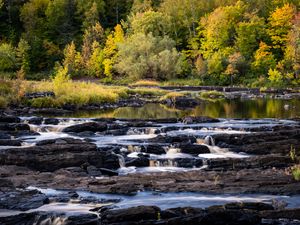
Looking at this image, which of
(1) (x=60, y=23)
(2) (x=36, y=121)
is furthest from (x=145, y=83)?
(2) (x=36, y=121)

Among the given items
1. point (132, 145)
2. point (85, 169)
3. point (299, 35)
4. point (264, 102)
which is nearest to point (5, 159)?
point (85, 169)

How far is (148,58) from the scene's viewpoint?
80.4 meters

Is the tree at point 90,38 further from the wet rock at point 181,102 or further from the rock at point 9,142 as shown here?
the rock at point 9,142

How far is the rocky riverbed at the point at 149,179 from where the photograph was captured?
1408 cm

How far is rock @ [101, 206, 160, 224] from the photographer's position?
13703 millimetres

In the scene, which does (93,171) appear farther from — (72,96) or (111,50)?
(111,50)

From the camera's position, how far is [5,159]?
20453 mm

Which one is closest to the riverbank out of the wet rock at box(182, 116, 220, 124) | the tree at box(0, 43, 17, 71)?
the wet rock at box(182, 116, 220, 124)

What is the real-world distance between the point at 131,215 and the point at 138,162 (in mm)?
8078

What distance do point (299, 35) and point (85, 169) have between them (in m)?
62.2

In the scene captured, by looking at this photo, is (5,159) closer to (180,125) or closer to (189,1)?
(180,125)

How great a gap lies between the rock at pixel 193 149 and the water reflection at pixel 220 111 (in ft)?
47.7

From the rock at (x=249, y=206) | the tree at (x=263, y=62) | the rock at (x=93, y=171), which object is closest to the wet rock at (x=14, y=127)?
the rock at (x=93, y=171)

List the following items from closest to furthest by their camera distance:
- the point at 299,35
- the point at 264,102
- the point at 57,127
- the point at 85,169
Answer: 1. the point at 85,169
2. the point at 57,127
3. the point at 264,102
4. the point at 299,35
